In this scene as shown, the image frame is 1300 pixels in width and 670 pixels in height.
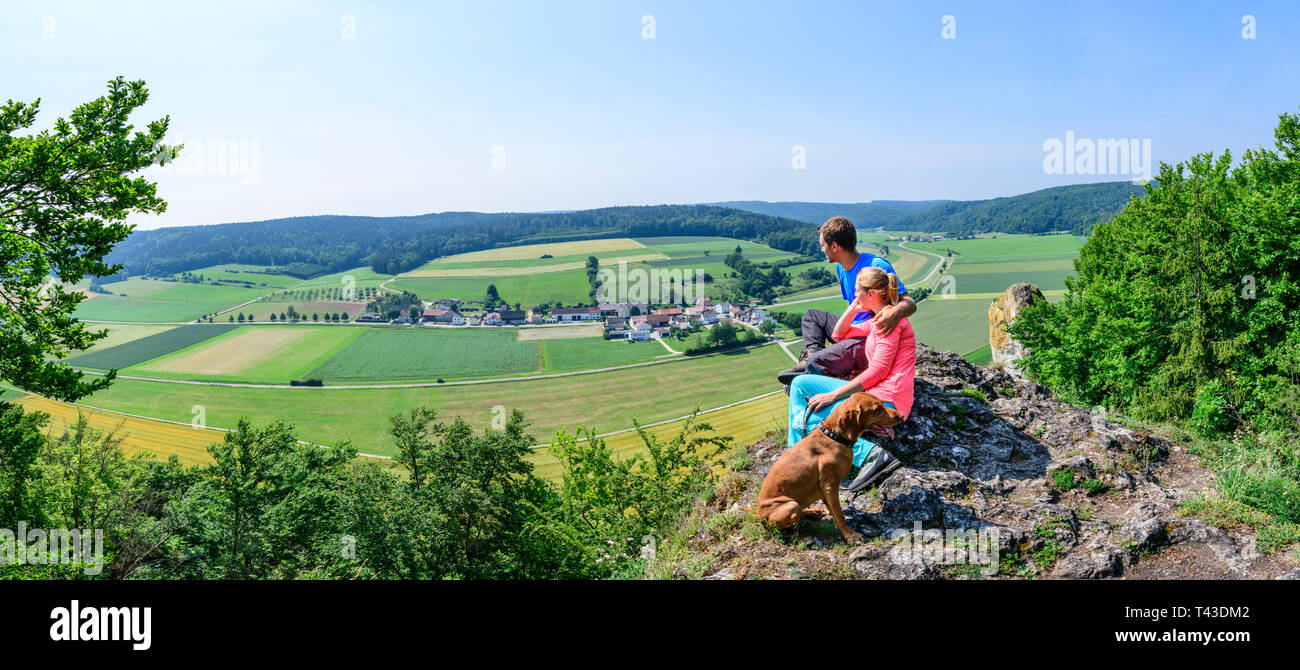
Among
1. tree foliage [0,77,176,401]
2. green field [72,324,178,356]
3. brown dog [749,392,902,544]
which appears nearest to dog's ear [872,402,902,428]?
brown dog [749,392,902,544]

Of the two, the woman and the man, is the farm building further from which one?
the woman

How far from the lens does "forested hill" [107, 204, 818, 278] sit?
13312 cm

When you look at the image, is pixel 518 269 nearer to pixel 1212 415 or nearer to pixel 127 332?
pixel 127 332

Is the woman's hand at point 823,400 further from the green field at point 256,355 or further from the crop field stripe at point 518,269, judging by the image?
the crop field stripe at point 518,269

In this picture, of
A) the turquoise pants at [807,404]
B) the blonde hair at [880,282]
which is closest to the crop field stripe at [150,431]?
the turquoise pants at [807,404]

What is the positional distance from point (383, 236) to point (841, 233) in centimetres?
18619

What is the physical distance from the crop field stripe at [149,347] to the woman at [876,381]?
9069cm

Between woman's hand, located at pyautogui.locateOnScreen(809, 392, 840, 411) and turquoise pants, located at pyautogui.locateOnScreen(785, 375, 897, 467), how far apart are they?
0.20 ft

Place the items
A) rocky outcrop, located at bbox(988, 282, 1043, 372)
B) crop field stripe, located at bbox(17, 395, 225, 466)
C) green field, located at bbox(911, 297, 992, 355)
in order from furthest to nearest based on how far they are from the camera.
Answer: green field, located at bbox(911, 297, 992, 355), crop field stripe, located at bbox(17, 395, 225, 466), rocky outcrop, located at bbox(988, 282, 1043, 372)

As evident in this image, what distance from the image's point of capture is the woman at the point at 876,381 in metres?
5.62

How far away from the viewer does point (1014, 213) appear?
114500mm

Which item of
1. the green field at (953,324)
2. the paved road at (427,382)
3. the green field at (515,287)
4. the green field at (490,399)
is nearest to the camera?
the green field at (953,324)

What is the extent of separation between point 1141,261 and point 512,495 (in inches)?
892
